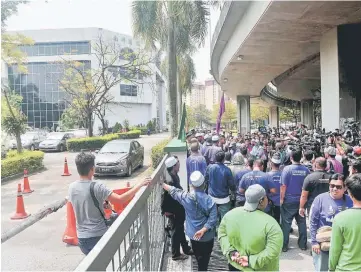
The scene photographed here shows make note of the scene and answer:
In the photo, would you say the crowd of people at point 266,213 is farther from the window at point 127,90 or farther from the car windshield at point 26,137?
the window at point 127,90

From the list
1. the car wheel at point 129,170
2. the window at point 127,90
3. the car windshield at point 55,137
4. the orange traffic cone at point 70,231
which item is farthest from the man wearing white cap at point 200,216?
the window at point 127,90

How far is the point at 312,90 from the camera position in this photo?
94.9ft

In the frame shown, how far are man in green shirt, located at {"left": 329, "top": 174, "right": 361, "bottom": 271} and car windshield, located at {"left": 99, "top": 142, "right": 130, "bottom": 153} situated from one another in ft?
39.8

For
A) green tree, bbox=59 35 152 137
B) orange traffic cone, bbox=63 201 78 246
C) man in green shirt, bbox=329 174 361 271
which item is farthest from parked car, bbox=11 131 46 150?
man in green shirt, bbox=329 174 361 271

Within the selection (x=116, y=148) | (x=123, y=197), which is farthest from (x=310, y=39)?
(x=123, y=197)

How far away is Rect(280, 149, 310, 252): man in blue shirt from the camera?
18.0 feet

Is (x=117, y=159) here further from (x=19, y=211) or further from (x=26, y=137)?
(x=26, y=137)

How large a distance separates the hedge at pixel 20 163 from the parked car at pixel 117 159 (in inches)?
151

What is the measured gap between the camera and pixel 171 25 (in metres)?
17.4

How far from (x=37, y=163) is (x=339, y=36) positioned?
46.7ft

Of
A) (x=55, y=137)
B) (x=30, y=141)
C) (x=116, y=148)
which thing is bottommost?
(x=116, y=148)

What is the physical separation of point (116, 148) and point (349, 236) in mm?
12635

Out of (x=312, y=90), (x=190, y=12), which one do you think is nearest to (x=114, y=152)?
(x=190, y=12)

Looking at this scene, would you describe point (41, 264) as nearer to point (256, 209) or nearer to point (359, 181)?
point (256, 209)
